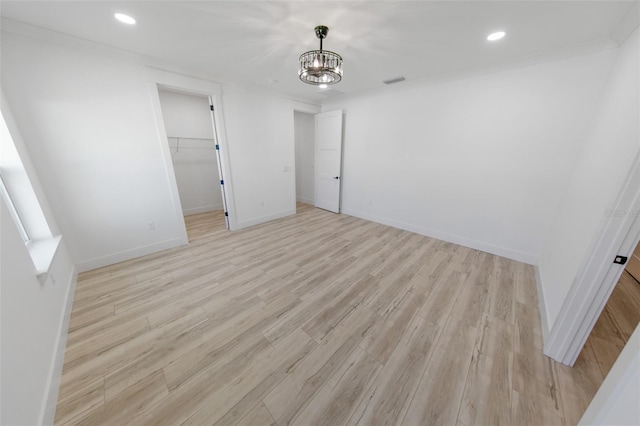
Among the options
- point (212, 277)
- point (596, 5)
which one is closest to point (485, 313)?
point (596, 5)

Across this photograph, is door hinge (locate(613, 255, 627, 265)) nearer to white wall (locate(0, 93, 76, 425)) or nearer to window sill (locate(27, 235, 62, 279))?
white wall (locate(0, 93, 76, 425))

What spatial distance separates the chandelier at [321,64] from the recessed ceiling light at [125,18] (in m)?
1.56

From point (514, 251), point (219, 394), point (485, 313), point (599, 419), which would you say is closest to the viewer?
point (599, 419)

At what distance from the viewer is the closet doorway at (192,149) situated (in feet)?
13.8

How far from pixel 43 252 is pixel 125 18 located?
2237 millimetres

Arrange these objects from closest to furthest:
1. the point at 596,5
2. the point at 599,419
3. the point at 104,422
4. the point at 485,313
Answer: the point at 599,419 → the point at 104,422 → the point at 596,5 → the point at 485,313

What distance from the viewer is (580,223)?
5.68 feet

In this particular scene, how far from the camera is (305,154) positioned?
18.8 ft

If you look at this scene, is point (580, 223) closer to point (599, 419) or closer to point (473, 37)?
point (599, 419)

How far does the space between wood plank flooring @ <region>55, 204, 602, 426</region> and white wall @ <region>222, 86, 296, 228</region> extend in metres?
1.56

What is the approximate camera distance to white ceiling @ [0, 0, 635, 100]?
5.43ft

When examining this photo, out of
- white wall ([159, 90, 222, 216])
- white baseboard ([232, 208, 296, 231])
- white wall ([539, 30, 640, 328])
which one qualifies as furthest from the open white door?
white wall ([539, 30, 640, 328])

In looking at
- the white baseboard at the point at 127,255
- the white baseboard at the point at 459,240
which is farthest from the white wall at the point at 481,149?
the white baseboard at the point at 127,255

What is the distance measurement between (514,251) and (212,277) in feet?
13.2
